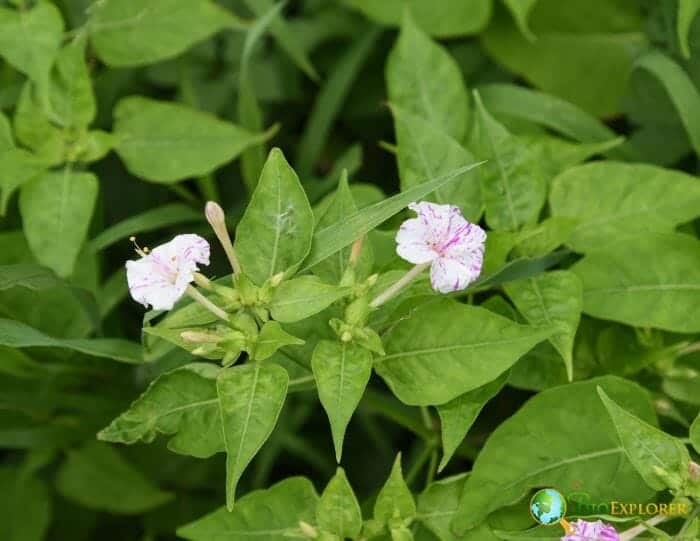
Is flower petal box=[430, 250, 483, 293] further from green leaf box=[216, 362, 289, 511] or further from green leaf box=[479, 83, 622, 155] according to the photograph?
green leaf box=[479, 83, 622, 155]

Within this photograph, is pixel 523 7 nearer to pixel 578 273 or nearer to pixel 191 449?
pixel 578 273

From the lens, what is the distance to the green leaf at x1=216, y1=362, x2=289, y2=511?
1125 millimetres

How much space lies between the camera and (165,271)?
114cm

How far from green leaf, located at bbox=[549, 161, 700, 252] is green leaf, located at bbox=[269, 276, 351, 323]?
0.51 metres

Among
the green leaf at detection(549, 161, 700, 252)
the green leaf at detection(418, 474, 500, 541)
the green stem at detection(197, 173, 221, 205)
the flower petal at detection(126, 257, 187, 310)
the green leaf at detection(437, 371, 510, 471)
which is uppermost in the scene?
the flower petal at detection(126, 257, 187, 310)

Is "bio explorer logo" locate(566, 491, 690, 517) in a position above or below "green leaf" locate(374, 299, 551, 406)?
below

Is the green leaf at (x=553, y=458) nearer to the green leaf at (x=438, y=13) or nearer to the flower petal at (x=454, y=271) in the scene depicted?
the flower petal at (x=454, y=271)

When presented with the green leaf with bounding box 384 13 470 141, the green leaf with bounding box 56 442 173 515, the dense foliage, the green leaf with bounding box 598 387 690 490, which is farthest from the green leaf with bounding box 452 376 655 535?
the green leaf with bounding box 56 442 173 515

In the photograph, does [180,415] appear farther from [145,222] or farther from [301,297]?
[145,222]

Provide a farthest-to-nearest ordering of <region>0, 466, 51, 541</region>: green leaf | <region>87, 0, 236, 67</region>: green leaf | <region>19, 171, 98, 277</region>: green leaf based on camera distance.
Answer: <region>0, 466, 51, 541</region>: green leaf
<region>87, 0, 236, 67</region>: green leaf
<region>19, 171, 98, 277</region>: green leaf

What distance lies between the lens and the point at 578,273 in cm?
147

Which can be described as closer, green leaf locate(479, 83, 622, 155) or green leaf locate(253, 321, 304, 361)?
green leaf locate(253, 321, 304, 361)

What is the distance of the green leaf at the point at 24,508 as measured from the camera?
193 centimetres

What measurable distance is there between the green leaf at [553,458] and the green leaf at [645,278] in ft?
0.47
